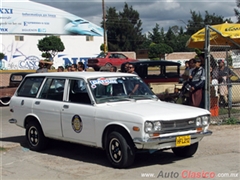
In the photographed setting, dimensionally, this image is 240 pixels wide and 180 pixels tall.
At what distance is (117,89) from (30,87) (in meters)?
2.17

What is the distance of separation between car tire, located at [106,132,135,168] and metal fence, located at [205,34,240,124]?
430 centimetres

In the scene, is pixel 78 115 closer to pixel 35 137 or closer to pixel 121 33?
pixel 35 137

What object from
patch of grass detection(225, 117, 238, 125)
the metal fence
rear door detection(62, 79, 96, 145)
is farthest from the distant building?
rear door detection(62, 79, 96, 145)

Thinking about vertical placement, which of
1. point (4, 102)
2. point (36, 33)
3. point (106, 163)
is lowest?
point (4, 102)

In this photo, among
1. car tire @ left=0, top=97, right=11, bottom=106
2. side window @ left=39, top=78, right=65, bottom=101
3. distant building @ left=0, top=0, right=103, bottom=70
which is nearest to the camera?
side window @ left=39, top=78, right=65, bottom=101

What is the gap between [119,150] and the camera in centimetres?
704

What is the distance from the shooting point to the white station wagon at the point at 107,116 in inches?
271

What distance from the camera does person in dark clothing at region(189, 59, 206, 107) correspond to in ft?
35.8

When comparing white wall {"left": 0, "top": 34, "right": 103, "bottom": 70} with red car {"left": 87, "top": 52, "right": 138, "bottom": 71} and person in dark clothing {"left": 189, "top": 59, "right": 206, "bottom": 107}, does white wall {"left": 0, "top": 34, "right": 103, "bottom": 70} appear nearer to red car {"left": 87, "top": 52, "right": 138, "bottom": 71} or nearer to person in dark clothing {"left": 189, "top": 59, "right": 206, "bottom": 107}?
red car {"left": 87, "top": 52, "right": 138, "bottom": 71}

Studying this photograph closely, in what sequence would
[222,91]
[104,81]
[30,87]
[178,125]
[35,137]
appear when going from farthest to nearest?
1. [222,91]
2. [30,87]
3. [35,137]
4. [104,81]
5. [178,125]

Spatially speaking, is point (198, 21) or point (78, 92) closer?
point (78, 92)

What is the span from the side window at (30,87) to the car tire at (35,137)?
2.09 ft

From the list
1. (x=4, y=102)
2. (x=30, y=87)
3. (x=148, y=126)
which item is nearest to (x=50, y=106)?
(x=30, y=87)

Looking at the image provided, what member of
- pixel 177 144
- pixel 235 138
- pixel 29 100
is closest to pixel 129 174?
pixel 177 144
